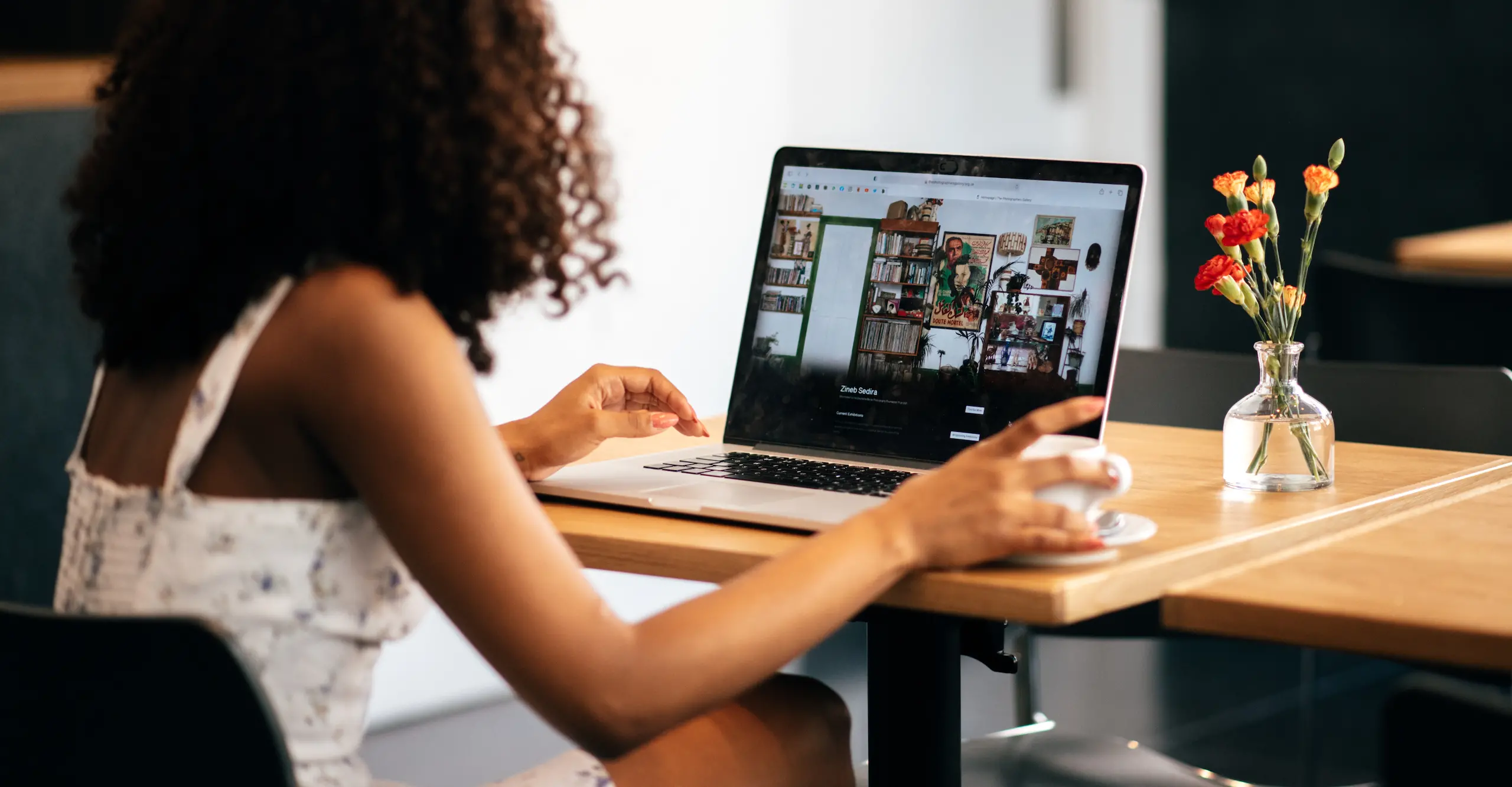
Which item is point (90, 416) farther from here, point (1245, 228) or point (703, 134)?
point (703, 134)

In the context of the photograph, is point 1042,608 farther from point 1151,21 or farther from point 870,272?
point 1151,21

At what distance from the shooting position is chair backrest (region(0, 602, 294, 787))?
768 mm

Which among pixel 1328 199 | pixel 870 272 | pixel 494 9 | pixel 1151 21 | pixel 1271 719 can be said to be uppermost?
pixel 1151 21

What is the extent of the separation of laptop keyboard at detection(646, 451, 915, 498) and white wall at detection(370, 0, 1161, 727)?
1137mm

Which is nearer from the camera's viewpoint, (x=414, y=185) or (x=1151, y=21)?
(x=414, y=185)

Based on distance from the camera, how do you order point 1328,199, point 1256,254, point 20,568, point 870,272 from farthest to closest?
point 1328,199 < point 20,568 < point 870,272 < point 1256,254

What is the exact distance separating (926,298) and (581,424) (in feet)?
1.07

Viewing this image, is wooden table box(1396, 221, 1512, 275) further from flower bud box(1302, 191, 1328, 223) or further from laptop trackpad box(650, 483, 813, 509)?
laptop trackpad box(650, 483, 813, 509)

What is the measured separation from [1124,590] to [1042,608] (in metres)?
0.08

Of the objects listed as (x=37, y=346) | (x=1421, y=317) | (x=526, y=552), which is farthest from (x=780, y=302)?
(x=1421, y=317)

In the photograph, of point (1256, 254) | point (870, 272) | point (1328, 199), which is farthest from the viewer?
point (1328, 199)

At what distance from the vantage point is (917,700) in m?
1.29

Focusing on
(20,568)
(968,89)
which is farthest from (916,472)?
(968,89)

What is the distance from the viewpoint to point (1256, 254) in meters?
1.31
